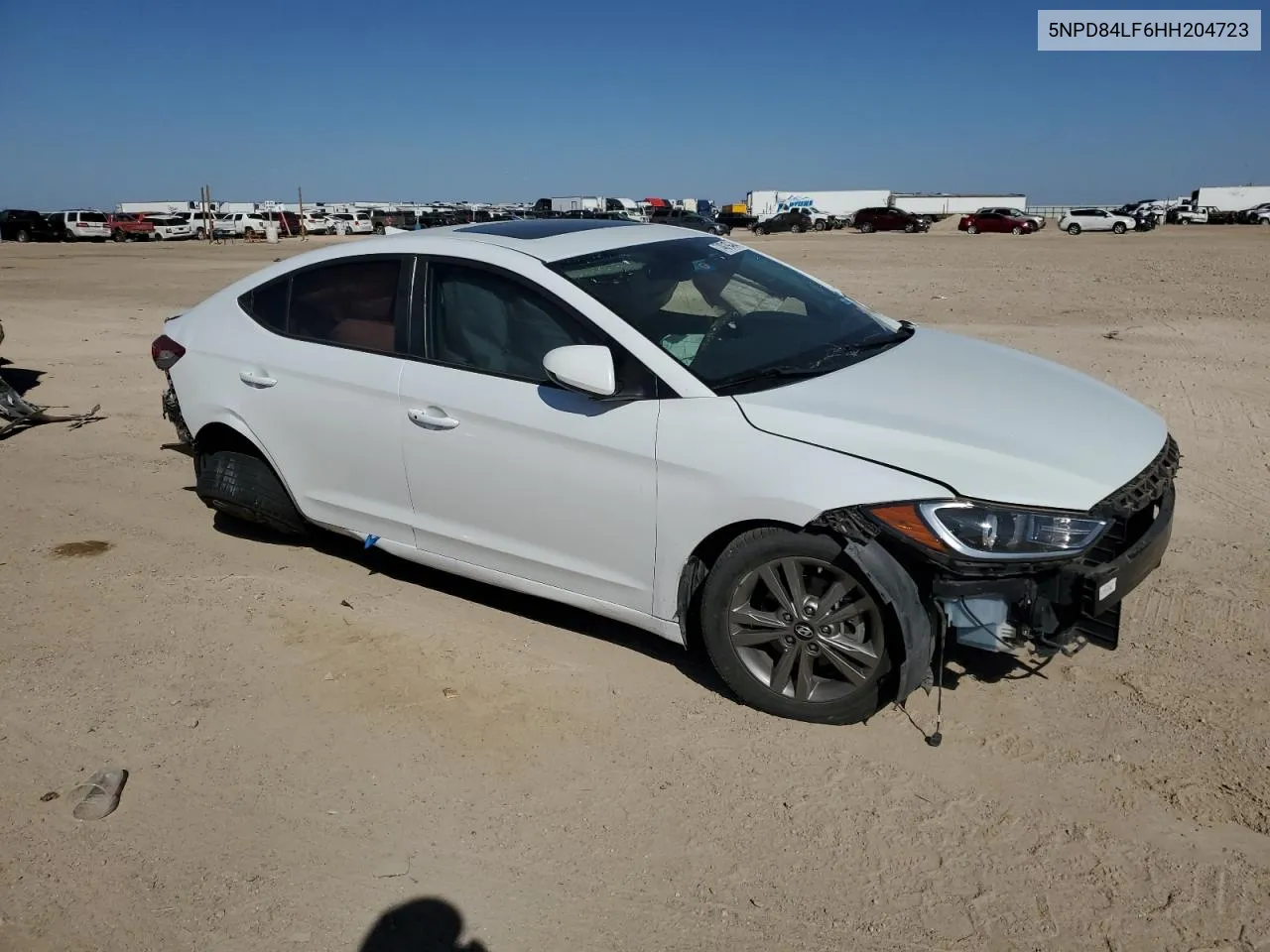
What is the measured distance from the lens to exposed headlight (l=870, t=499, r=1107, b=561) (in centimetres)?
320

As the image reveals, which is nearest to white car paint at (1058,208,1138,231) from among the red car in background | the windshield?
the red car in background

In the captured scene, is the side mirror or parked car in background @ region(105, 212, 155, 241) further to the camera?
parked car in background @ region(105, 212, 155, 241)

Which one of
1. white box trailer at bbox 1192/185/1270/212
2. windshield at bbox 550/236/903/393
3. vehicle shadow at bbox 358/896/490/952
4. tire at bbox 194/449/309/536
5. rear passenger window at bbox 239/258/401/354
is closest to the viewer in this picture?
vehicle shadow at bbox 358/896/490/952

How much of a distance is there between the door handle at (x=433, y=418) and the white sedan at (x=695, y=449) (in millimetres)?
11

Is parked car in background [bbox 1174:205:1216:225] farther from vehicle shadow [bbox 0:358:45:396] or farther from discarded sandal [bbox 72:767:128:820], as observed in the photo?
discarded sandal [bbox 72:767:128:820]

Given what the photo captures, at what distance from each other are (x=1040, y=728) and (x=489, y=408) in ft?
7.85

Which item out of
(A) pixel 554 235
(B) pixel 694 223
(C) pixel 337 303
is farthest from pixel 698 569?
(B) pixel 694 223

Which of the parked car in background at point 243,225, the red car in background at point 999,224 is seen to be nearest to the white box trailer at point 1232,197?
the red car in background at point 999,224

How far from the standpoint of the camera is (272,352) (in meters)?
4.89

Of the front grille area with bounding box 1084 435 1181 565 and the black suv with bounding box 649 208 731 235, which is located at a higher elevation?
the black suv with bounding box 649 208 731 235

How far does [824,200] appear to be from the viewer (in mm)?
83625

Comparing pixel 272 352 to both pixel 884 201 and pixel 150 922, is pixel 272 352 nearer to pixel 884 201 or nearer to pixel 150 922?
pixel 150 922

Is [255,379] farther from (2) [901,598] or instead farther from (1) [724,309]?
(2) [901,598]

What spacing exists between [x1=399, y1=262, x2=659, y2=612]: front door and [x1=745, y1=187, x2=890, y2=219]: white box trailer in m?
79.0
